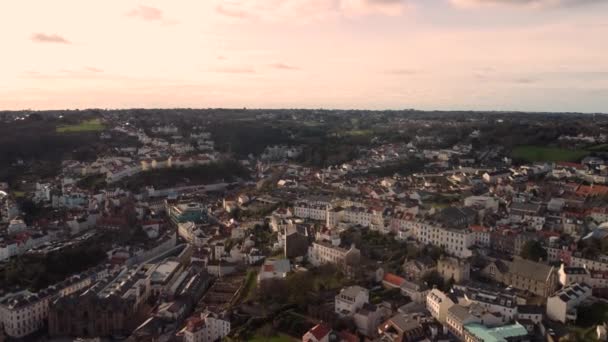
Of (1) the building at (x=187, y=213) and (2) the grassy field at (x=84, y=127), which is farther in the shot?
(2) the grassy field at (x=84, y=127)

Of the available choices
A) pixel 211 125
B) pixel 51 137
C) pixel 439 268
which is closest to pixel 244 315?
pixel 439 268

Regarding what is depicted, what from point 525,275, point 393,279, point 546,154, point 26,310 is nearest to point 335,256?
point 393,279

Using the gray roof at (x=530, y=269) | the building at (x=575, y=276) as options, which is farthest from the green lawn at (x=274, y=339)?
the building at (x=575, y=276)

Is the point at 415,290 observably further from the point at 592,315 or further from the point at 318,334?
the point at 592,315

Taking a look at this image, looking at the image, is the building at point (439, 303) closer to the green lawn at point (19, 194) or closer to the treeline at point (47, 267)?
the treeline at point (47, 267)

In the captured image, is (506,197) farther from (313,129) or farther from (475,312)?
(313,129)

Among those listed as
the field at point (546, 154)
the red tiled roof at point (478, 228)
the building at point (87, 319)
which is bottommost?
the building at point (87, 319)
